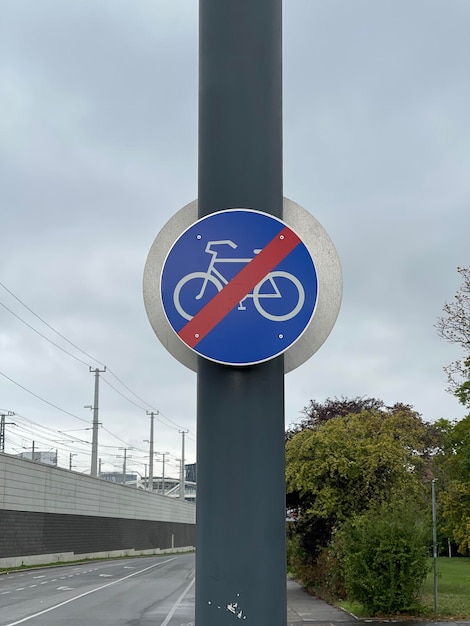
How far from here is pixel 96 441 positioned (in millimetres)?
61531

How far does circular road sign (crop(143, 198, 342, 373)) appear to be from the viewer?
254 centimetres

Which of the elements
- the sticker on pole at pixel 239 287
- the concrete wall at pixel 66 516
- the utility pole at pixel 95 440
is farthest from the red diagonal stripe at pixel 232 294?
the utility pole at pixel 95 440

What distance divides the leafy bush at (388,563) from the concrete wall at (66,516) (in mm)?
25830

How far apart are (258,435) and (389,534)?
1692 centimetres

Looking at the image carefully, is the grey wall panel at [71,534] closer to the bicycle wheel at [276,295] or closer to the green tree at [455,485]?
the green tree at [455,485]

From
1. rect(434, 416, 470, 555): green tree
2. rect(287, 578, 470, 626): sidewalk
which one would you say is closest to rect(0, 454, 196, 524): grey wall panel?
rect(434, 416, 470, 555): green tree

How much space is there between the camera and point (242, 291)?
2.53 meters

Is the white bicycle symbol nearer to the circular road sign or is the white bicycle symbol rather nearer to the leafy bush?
the circular road sign

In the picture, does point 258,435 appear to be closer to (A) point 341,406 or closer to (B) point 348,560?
(B) point 348,560

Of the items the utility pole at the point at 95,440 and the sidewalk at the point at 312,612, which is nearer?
the sidewalk at the point at 312,612

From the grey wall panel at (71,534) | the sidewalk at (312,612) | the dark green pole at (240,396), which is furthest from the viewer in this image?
the grey wall panel at (71,534)

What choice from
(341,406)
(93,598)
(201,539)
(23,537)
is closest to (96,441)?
(23,537)

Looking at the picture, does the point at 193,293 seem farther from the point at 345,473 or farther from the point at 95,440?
the point at 95,440

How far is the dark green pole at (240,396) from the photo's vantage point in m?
2.46
